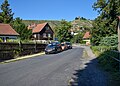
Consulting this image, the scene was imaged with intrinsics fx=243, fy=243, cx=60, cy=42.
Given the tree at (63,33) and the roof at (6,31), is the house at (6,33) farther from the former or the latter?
the tree at (63,33)

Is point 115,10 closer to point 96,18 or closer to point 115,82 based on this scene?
point 96,18

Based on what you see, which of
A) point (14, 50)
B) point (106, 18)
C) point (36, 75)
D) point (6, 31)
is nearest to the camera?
point (36, 75)

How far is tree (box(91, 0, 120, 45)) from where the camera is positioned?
44.7 metres

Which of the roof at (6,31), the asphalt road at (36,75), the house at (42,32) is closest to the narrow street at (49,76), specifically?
the asphalt road at (36,75)

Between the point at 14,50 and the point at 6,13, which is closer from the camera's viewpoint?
the point at 14,50

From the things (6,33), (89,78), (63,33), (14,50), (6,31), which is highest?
(63,33)

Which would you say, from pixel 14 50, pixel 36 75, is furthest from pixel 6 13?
pixel 36 75

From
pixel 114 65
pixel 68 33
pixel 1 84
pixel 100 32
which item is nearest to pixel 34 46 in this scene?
pixel 100 32

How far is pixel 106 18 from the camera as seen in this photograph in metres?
47.6

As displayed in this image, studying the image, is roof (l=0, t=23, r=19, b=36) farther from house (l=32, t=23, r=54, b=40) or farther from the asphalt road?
the asphalt road

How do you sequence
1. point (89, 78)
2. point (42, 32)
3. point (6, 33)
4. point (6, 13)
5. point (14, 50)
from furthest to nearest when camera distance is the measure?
1. point (42, 32)
2. point (6, 13)
3. point (6, 33)
4. point (14, 50)
5. point (89, 78)

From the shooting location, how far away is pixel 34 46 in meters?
38.4

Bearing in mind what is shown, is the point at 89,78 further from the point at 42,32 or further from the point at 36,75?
the point at 42,32

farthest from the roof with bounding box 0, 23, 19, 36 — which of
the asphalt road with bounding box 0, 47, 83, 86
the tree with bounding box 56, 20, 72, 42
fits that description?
the asphalt road with bounding box 0, 47, 83, 86
